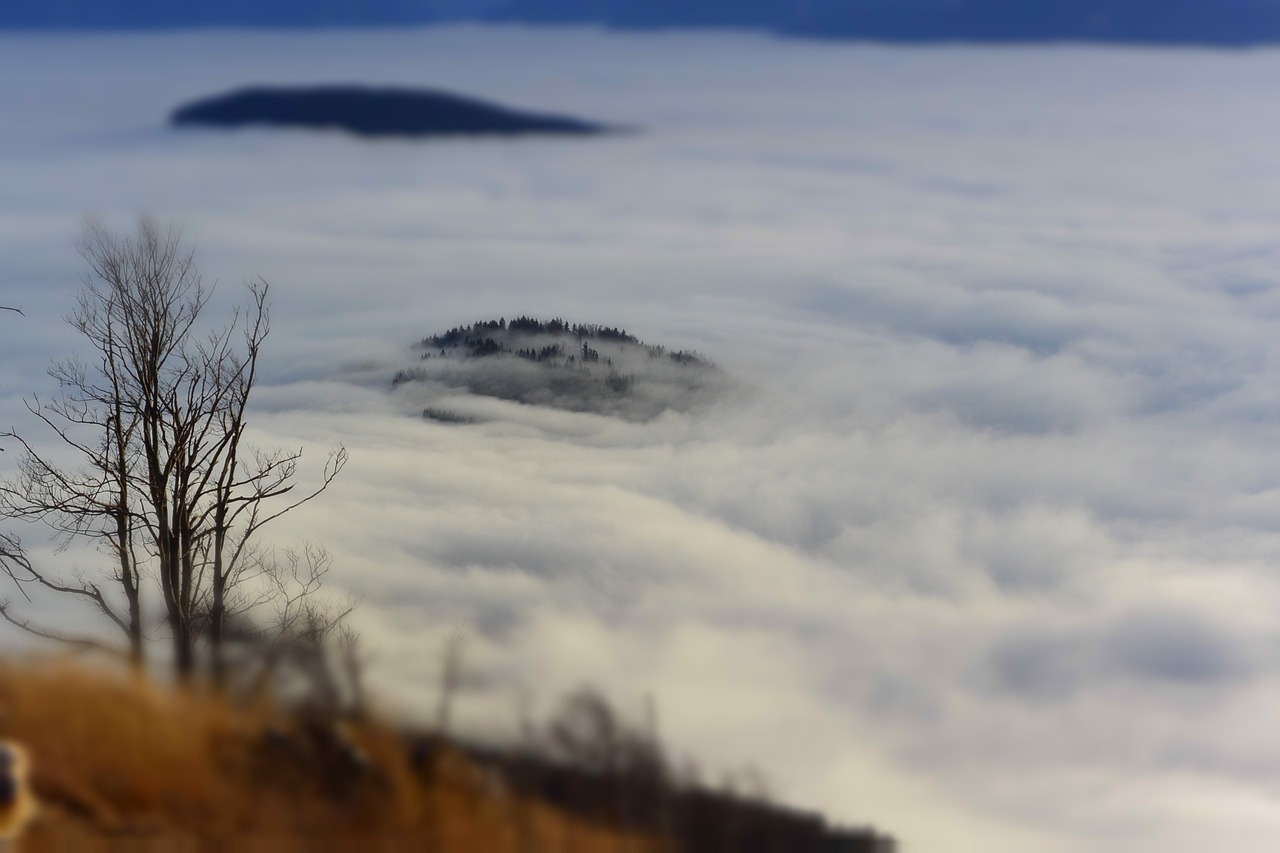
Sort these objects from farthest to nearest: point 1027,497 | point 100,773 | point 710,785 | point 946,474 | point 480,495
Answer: point 946,474
point 1027,497
point 480,495
point 710,785
point 100,773

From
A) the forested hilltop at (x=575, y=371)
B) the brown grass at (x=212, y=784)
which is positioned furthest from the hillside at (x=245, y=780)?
the forested hilltop at (x=575, y=371)

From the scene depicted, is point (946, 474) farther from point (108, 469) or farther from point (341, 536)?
point (108, 469)

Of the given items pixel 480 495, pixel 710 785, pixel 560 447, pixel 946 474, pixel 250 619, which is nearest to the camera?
pixel 710 785

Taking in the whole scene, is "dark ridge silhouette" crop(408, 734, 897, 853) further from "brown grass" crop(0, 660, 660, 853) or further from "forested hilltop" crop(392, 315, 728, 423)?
"forested hilltop" crop(392, 315, 728, 423)

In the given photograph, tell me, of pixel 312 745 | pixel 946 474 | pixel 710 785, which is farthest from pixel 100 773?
pixel 946 474

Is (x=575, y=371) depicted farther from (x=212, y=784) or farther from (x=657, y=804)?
(x=212, y=784)
